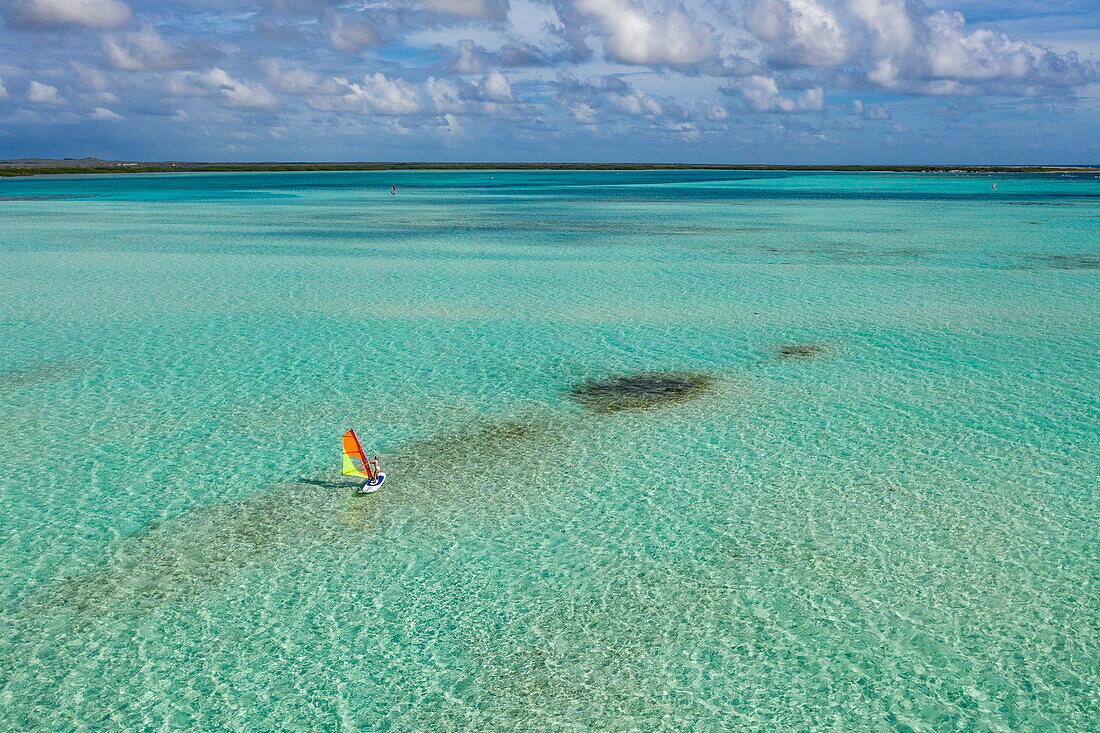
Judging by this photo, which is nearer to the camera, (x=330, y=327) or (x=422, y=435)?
(x=422, y=435)

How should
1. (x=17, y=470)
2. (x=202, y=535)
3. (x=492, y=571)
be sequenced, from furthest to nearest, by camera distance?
(x=17, y=470) → (x=202, y=535) → (x=492, y=571)

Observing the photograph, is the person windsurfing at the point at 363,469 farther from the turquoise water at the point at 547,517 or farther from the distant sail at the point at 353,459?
the turquoise water at the point at 547,517

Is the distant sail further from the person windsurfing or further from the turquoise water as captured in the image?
the turquoise water

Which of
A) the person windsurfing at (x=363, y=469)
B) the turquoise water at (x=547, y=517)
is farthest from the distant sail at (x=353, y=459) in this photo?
the turquoise water at (x=547, y=517)

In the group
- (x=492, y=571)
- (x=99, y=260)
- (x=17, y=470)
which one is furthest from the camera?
(x=99, y=260)

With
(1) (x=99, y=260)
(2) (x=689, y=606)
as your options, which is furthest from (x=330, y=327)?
(1) (x=99, y=260)

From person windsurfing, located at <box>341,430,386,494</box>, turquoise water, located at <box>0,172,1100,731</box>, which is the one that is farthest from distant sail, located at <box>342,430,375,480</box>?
turquoise water, located at <box>0,172,1100,731</box>

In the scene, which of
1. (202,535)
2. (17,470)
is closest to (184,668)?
(202,535)

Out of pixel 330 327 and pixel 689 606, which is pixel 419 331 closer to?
pixel 330 327
